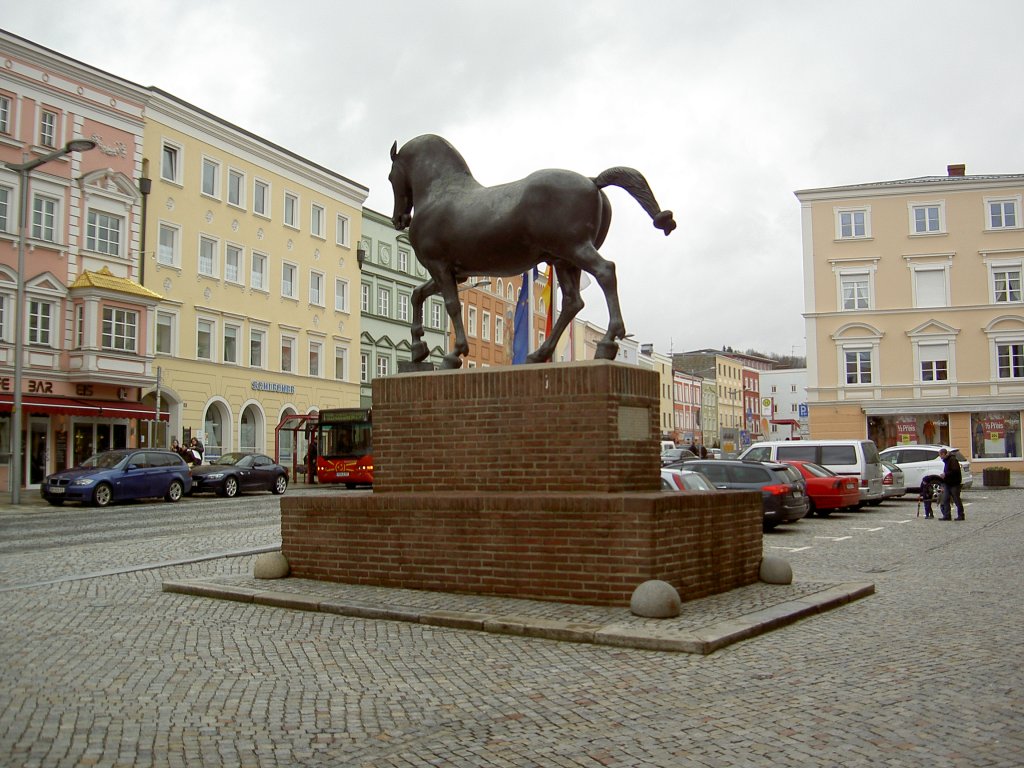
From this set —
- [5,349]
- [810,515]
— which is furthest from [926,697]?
[5,349]

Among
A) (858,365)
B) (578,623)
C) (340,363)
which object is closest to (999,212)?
(858,365)

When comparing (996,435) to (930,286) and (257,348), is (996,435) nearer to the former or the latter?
(930,286)

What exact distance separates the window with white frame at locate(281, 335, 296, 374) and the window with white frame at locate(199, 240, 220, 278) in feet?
Answer: 19.3

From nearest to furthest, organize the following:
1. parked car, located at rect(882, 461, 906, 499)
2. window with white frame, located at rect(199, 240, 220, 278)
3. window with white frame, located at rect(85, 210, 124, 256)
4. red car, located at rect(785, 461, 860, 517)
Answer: red car, located at rect(785, 461, 860, 517)
parked car, located at rect(882, 461, 906, 499)
window with white frame, located at rect(85, 210, 124, 256)
window with white frame, located at rect(199, 240, 220, 278)

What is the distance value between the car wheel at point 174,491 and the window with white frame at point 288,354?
18.6 meters

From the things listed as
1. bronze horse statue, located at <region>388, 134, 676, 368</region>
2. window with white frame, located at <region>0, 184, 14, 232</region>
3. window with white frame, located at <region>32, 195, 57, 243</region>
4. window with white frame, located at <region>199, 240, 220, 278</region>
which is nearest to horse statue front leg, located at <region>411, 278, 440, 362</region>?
bronze horse statue, located at <region>388, 134, 676, 368</region>

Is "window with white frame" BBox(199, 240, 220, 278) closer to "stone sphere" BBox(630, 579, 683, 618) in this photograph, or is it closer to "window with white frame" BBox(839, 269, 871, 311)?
"window with white frame" BBox(839, 269, 871, 311)

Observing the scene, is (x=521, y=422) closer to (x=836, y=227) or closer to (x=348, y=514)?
(x=348, y=514)

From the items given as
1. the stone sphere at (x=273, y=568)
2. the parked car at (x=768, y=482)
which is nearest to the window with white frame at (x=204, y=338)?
the parked car at (x=768, y=482)

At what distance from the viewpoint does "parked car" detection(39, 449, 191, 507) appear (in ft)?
86.3

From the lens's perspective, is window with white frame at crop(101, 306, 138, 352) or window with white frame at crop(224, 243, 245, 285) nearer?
window with white frame at crop(101, 306, 138, 352)

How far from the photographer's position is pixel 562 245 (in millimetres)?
9633

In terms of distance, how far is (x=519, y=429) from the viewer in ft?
30.1

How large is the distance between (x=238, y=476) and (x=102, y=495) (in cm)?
634
